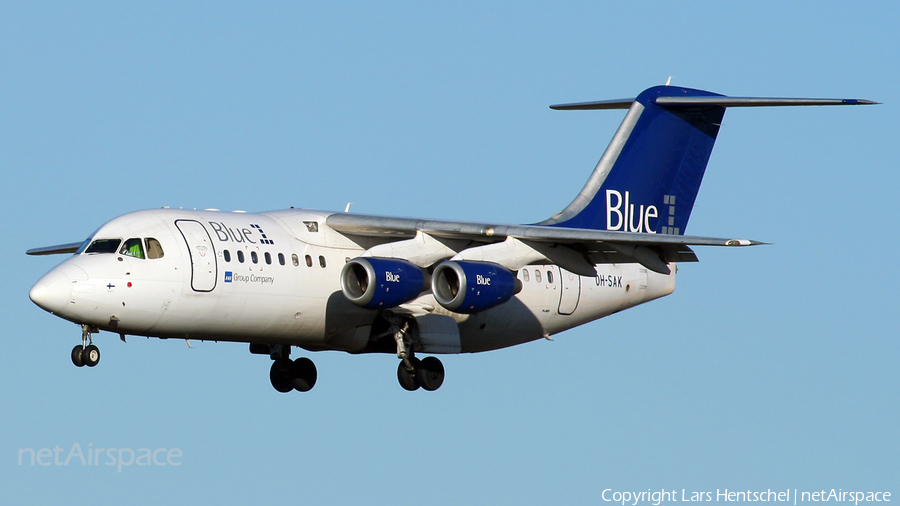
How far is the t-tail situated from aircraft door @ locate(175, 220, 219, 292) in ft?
16.4

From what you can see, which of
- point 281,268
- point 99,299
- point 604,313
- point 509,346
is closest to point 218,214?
point 281,268

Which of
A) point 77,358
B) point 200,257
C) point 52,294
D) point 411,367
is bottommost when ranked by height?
point 411,367

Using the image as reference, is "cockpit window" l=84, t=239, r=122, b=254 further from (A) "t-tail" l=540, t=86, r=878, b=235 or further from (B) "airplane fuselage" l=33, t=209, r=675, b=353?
(A) "t-tail" l=540, t=86, r=878, b=235

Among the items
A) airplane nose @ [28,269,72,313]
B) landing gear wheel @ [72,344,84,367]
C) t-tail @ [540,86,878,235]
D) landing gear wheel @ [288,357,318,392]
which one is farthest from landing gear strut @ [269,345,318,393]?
airplane nose @ [28,269,72,313]

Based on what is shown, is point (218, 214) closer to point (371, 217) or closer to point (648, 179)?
point (371, 217)

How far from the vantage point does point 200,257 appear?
15320 millimetres

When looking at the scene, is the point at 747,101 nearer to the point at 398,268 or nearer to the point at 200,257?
the point at 398,268

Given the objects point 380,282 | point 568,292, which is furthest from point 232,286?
point 568,292

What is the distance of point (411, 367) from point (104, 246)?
4.11 m

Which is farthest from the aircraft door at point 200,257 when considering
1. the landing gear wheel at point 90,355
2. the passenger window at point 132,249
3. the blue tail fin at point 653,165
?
the blue tail fin at point 653,165

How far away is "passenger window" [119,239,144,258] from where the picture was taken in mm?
15102

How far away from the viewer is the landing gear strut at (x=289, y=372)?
18094mm

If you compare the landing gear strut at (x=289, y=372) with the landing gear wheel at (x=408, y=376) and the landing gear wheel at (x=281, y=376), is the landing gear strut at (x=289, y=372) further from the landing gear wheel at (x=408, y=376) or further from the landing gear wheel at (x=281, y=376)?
the landing gear wheel at (x=408, y=376)

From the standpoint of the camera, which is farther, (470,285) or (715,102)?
(715,102)
